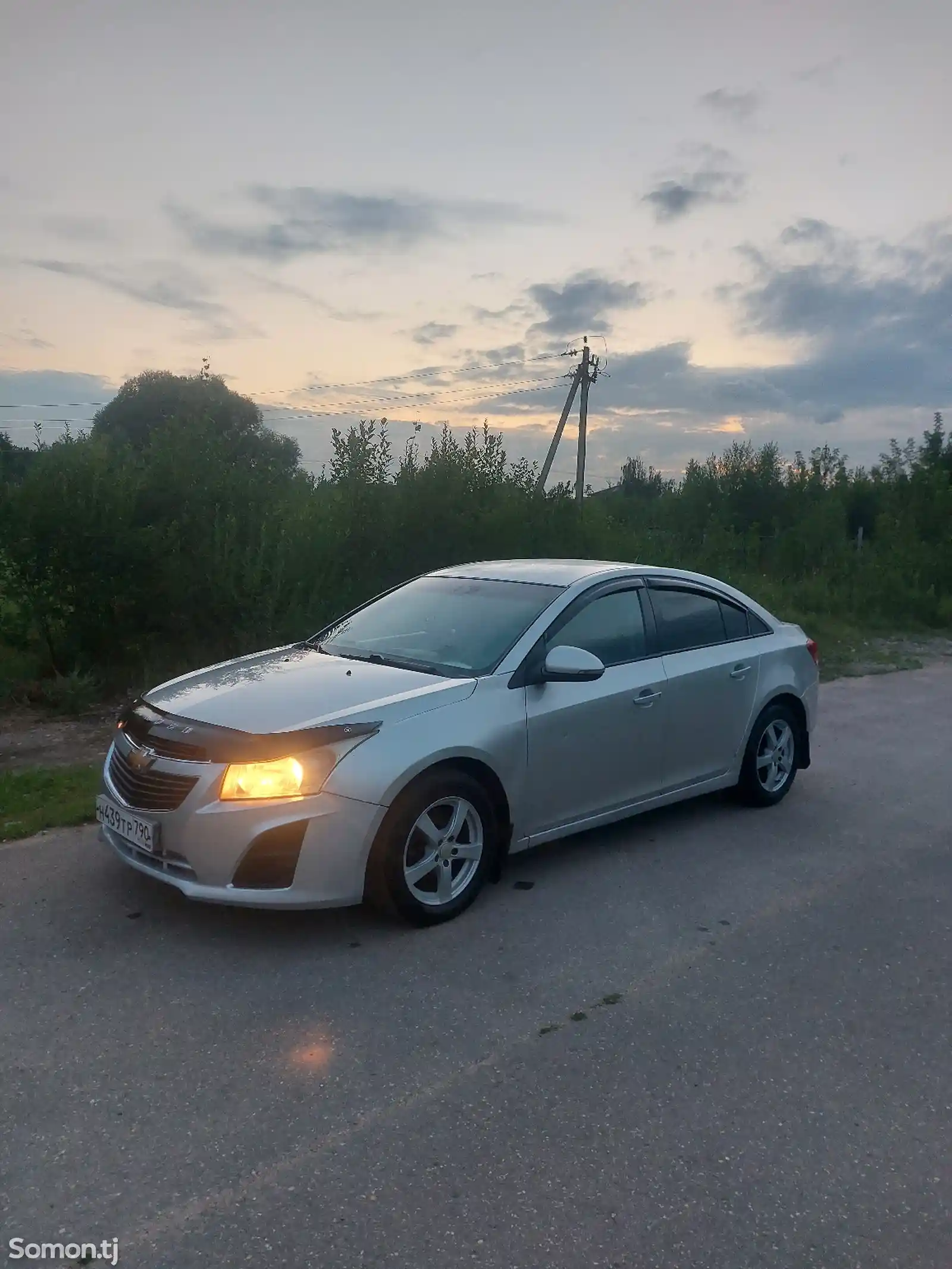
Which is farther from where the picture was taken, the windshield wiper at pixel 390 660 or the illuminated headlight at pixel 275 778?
the windshield wiper at pixel 390 660

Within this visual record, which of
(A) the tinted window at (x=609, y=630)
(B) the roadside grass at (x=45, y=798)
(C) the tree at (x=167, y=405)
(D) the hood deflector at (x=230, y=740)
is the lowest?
(B) the roadside grass at (x=45, y=798)

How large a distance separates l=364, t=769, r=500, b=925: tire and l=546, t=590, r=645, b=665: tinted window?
1.07 m

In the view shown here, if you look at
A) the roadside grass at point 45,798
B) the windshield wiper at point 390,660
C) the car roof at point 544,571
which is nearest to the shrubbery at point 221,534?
the roadside grass at point 45,798

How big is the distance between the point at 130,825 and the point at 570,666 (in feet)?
7.29

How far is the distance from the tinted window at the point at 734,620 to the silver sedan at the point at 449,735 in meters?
0.02

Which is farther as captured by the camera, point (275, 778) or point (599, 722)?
point (599, 722)

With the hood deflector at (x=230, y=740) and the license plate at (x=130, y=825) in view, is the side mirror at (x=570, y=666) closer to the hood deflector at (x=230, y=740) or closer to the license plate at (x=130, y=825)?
the hood deflector at (x=230, y=740)

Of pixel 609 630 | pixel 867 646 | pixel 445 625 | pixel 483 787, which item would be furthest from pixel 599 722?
pixel 867 646

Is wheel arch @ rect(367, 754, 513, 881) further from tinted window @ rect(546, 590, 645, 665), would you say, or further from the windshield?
tinted window @ rect(546, 590, 645, 665)

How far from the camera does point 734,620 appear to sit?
23.1ft

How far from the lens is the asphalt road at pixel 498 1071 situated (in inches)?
114

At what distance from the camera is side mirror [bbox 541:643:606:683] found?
541 centimetres

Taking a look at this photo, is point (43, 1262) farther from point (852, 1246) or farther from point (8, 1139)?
point (852, 1246)

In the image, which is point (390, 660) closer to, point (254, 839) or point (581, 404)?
point (254, 839)
